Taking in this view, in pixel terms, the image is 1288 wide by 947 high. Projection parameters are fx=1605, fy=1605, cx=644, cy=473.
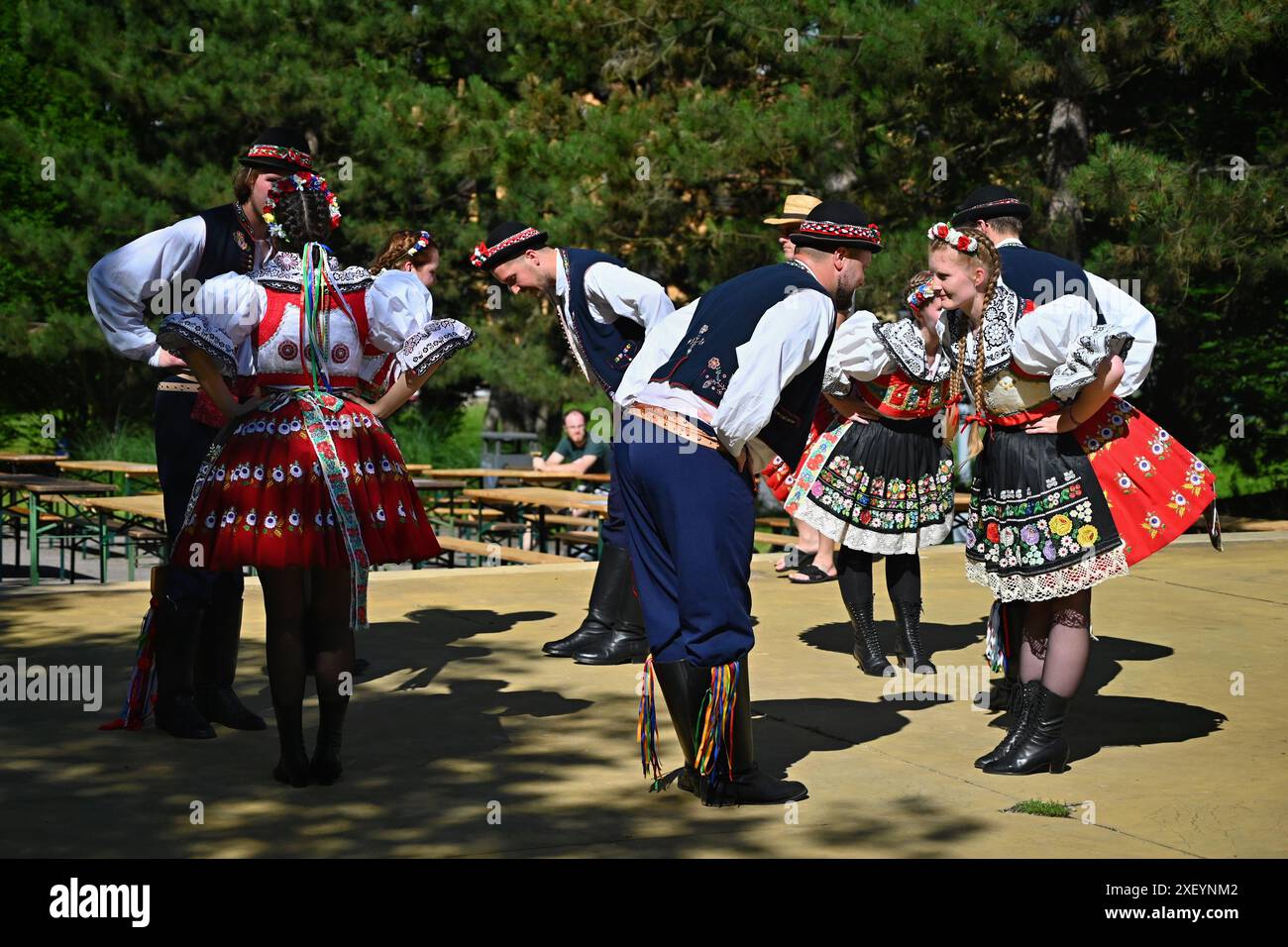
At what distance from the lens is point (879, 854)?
14.0 feet

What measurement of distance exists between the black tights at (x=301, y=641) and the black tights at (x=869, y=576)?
2.59 metres

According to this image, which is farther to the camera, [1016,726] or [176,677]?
[176,677]

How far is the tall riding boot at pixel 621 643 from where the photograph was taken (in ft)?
23.1

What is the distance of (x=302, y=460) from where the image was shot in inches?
187

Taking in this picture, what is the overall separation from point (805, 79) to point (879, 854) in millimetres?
11983

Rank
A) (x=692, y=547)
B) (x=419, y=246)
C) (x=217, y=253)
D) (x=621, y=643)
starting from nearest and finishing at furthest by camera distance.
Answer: (x=692, y=547), (x=217, y=253), (x=419, y=246), (x=621, y=643)

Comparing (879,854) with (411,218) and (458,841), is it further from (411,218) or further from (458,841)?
(411,218)

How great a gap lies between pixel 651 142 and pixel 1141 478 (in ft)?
34.3

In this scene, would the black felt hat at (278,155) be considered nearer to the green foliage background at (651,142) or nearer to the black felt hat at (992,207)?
the black felt hat at (992,207)

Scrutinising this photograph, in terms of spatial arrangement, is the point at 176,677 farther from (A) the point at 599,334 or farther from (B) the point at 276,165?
(A) the point at 599,334

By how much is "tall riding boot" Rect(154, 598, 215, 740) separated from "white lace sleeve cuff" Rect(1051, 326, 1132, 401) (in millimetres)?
3013

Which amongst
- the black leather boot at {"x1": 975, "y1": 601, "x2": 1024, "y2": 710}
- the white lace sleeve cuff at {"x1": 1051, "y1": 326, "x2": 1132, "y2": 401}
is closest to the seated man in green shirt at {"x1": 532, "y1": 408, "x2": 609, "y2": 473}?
the black leather boot at {"x1": 975, "y1": 601, "x2": 1024, "y2": 710}

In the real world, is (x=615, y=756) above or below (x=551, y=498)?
below

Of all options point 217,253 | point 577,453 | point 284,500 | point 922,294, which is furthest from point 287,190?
point 577,453
